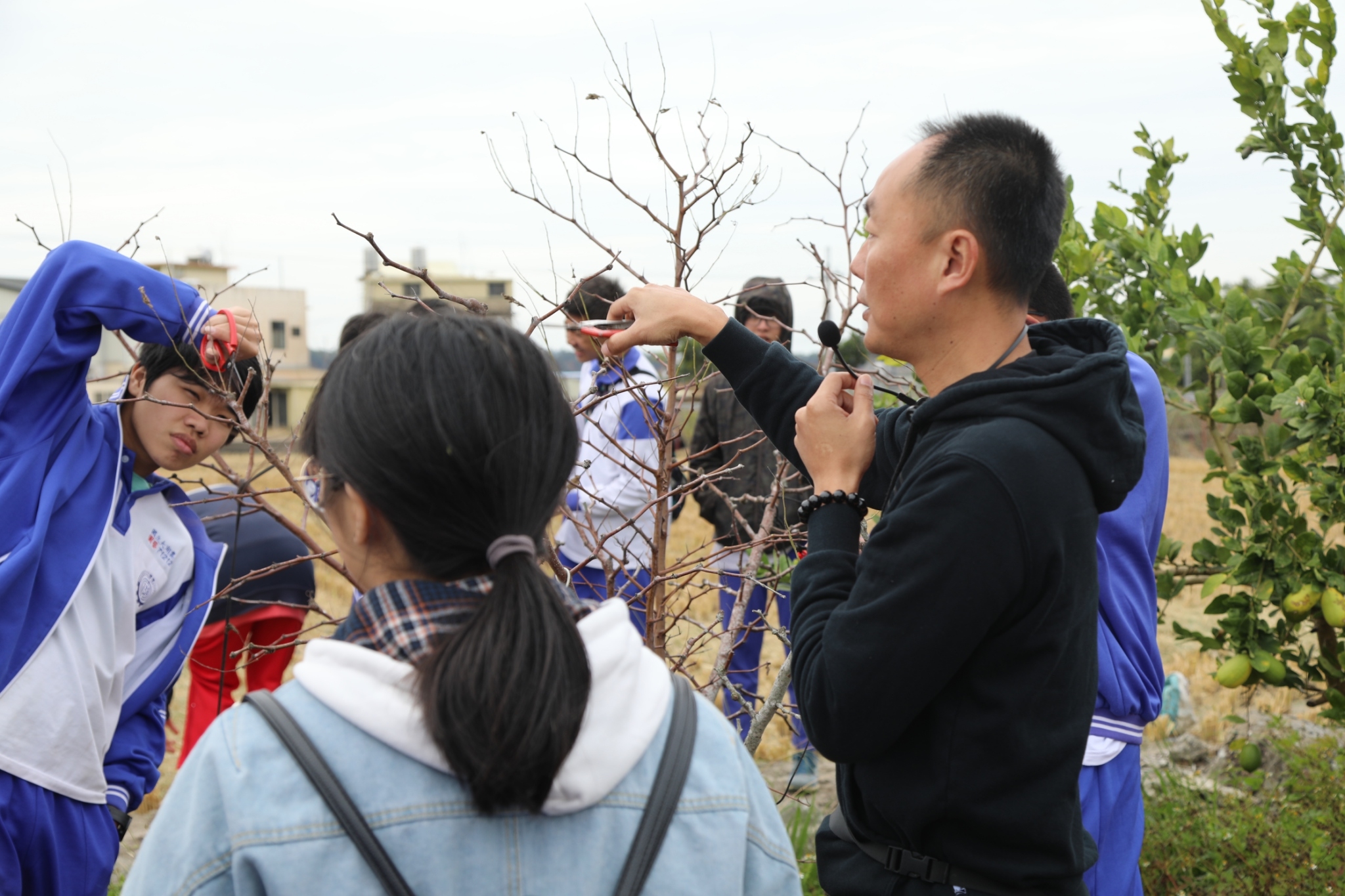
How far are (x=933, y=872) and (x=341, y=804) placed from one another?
83 centimetres

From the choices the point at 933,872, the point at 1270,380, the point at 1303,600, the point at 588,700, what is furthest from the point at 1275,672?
the point at 588,700

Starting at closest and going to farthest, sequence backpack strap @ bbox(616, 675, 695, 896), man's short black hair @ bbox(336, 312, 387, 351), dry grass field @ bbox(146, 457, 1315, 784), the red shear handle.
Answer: backpack strap @ bbox(616, 675, 695, 896) < the red shear handle < man's short black hair @ bbox(336, 312, 387, 351) < dry grass field @ bbox(146, 457, 1315, 784)

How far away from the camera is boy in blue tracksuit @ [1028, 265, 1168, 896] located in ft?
6.34

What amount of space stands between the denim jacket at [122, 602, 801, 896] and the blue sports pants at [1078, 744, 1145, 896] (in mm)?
1080

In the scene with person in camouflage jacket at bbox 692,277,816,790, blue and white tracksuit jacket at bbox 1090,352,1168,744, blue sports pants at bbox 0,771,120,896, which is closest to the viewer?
blue and white tracksuit jacket at bbox 1090,352,1168,744

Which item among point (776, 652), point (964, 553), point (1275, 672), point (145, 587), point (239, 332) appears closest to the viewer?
point (964, 553)

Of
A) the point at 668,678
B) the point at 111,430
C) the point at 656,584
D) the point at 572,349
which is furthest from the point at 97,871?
the point at 572,349

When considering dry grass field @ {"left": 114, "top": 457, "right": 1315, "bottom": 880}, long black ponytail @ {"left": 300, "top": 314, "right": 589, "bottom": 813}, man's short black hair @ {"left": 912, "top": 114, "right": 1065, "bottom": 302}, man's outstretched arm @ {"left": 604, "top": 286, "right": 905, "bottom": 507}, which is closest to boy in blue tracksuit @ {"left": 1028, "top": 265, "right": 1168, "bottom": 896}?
man's outstretched arm @ {"left": 604, "top": 286, "right": 905, "bottom": 507}

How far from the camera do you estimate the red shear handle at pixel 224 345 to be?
225 centimetres

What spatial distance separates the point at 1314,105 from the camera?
11.3ft

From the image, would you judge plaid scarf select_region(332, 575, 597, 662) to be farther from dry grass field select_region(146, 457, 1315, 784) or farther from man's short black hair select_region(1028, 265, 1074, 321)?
man's short black hair select_region(1028, 265, 1074, 321)

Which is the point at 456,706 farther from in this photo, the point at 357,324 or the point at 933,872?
the point at 357,324

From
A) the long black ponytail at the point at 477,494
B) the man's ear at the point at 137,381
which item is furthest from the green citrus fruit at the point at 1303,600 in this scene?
the man's ear at the point at 137,381

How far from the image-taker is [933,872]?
1.45 metres
